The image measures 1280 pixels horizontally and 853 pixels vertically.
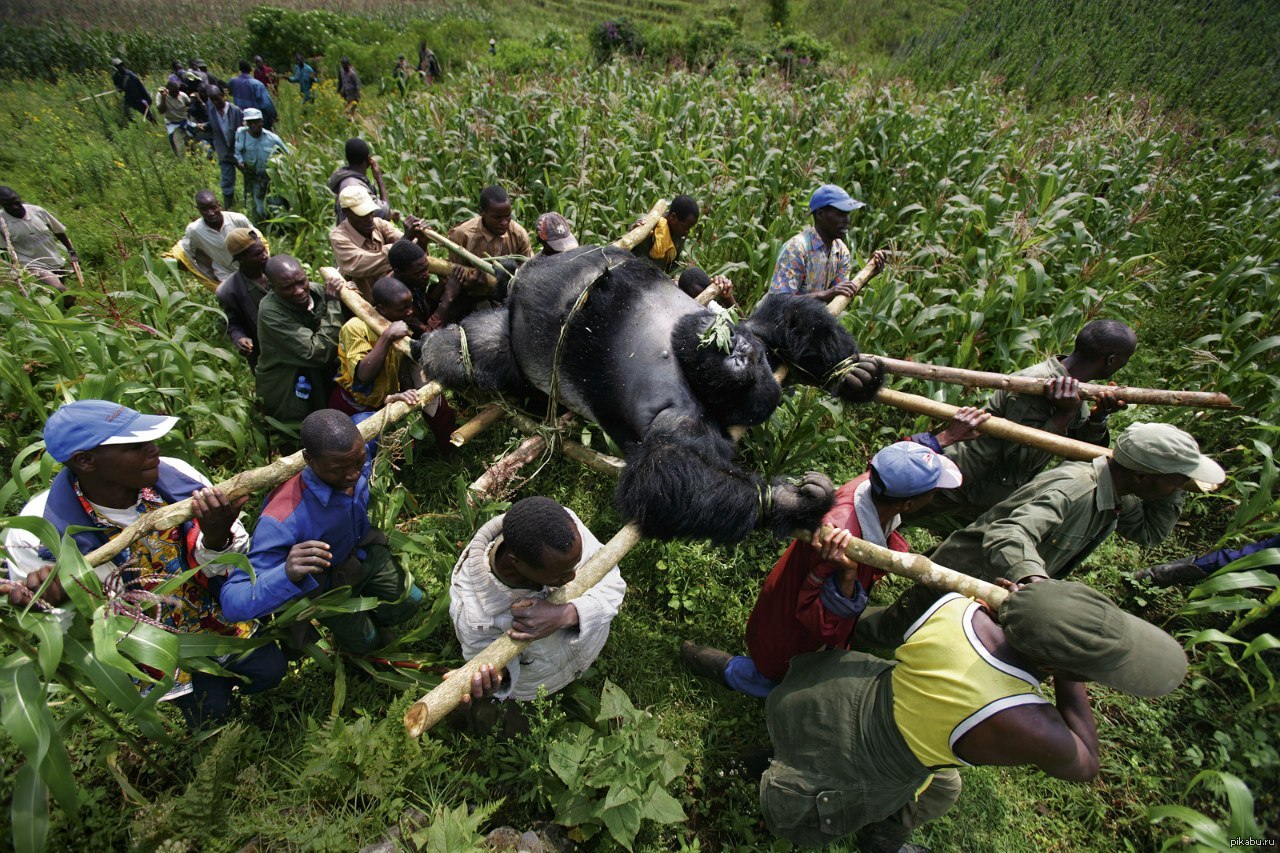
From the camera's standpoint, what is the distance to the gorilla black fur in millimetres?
2484

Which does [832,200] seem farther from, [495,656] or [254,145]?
[254,145]

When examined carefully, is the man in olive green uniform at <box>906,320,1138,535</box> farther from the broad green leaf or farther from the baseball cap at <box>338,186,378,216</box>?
the baseball cap at <box>338,186,378,216</box>

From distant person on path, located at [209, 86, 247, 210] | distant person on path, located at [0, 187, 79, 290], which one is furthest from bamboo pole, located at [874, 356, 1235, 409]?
distant person on path, located at [209, 86, 247, 210]

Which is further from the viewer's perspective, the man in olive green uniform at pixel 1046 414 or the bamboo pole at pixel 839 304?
the man in olive green uniform at pixel 1046 414

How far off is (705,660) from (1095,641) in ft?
6.53

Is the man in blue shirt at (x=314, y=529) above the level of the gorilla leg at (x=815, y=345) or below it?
below

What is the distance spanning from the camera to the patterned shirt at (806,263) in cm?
448

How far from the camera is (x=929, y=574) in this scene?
223cm

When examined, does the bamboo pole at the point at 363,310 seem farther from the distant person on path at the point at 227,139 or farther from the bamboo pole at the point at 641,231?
the distant person on path at the point at 227,139

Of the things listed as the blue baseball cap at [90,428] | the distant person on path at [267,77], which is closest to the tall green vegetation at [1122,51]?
the blue baseball cap at [90,428]

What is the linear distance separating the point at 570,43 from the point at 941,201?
13261 mm

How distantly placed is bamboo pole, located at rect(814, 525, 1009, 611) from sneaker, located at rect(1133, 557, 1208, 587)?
2823 mm

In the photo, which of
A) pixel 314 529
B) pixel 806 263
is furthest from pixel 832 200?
pixel 314 529

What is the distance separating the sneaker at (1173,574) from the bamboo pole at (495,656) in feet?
12.6
